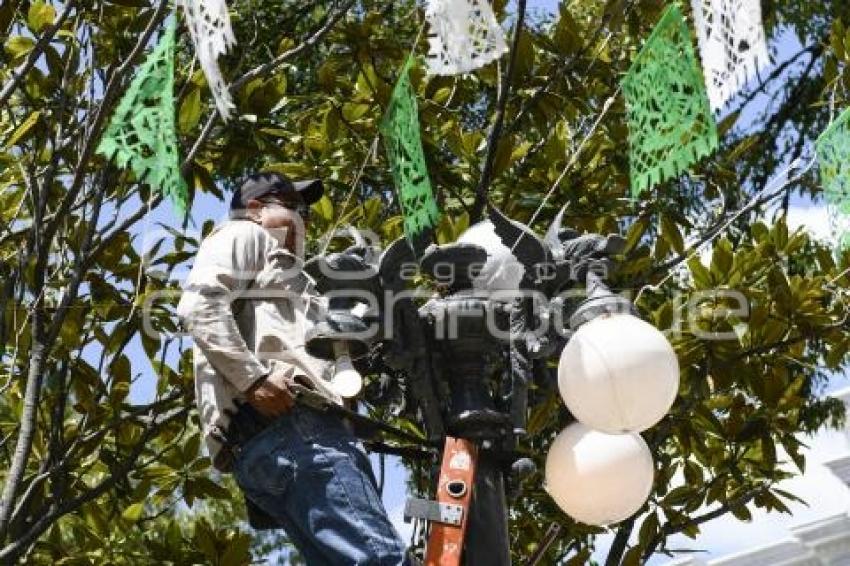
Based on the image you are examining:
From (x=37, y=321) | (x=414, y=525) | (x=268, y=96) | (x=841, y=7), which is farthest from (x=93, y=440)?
(x=841, y=7)

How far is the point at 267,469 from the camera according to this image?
13.3 feet

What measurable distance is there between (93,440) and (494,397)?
2.68 meters

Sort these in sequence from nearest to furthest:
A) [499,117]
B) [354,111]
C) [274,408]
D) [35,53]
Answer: [274,408]
[499,117]
[35,53]
[354,111]

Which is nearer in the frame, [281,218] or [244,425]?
[244,425]

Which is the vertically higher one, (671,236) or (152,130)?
(152,130)

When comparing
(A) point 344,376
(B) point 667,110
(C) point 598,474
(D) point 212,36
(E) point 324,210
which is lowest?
(C) point 598,474

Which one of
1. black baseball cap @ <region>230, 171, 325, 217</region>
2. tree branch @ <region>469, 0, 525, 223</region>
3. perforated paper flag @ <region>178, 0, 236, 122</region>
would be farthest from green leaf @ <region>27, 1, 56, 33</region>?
perforated paper flag @ <region>178, 0, 236, 122</region>

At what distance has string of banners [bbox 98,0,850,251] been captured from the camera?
13.6 feet

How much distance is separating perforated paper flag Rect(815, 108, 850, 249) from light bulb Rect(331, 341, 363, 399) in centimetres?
177

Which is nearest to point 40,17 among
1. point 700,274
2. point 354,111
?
point 354,111

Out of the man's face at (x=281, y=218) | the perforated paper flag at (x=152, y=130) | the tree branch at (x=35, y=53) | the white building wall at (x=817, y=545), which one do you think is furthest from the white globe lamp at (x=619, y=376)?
the white building wall at (x=817, y=545)

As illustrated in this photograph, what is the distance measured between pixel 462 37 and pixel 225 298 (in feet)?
2.84

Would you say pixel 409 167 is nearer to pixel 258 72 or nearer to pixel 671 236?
pixel 258 72

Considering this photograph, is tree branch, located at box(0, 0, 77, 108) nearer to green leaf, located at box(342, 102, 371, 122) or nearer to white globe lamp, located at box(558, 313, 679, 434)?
green leaf, located at box(342, 102, 371, 122)
